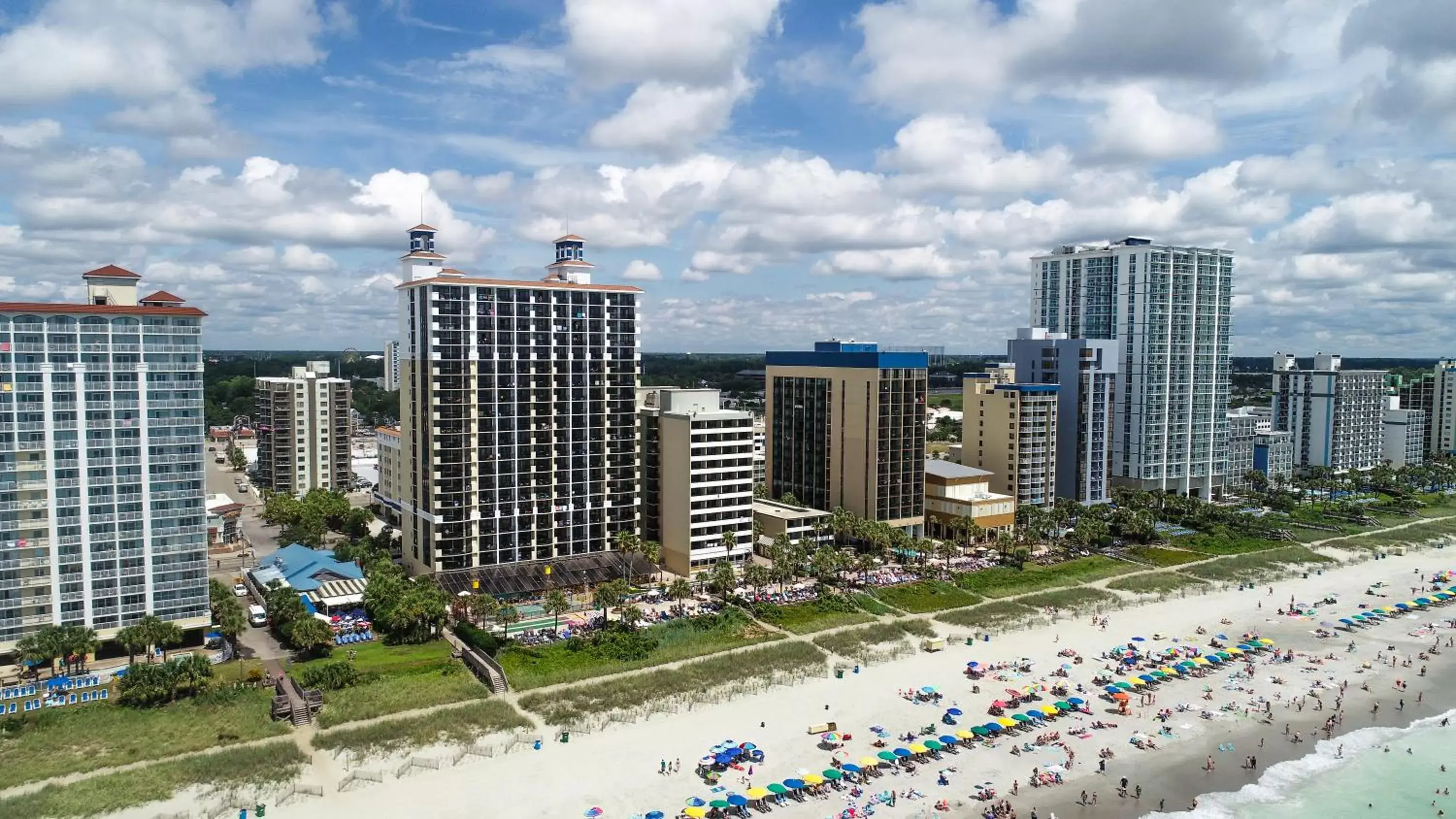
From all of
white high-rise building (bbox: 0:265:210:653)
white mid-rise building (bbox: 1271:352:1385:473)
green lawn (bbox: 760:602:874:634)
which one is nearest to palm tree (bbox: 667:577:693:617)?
green lawn (bbox: 760:602:874:634)

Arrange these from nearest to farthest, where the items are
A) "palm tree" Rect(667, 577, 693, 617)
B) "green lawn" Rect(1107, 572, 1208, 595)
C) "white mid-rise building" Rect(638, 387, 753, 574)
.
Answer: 1. "palm tree" Rect(667, 577, 693, 617)
2. "white mid-rise building" Rect(638, 387, 753, 574)
3. "green lawn" Rect(1107, 572, 1208, 595)

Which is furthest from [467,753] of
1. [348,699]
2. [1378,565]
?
[1378,565]

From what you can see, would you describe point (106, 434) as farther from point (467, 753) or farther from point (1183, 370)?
point (1183, 370)

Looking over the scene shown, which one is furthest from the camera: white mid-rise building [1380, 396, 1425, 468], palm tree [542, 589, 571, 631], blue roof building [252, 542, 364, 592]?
white mid-rise building [1380, 396, 1425, 468]

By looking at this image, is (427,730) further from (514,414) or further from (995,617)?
(995,617)

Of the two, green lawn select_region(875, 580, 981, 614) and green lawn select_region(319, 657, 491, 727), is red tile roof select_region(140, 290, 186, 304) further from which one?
green lawn select_region(875, 580, 981, 614)

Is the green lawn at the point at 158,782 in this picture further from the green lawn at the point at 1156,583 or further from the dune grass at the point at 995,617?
the green lawn at the point at 1156,583
